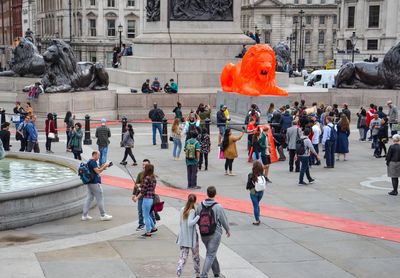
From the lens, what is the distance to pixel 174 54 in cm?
3684

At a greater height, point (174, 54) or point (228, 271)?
point (174, 54)

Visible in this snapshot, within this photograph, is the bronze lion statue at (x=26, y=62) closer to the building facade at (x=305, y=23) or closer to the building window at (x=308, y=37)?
the building facade at (x=305, y=23)

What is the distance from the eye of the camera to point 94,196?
13750mm

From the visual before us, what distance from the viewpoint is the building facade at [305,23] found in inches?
4631

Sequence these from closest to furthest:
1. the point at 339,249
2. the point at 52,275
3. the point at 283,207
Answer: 1. the point at 52,275
2. the point at 339,249
3. the point at 283,207

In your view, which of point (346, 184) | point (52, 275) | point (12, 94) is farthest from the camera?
point (12, 94)

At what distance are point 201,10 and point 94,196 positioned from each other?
24511 millimetres

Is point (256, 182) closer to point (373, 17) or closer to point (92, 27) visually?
point (373, 17)

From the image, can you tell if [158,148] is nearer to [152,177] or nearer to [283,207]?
[283,207]

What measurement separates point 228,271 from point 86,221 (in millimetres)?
3827

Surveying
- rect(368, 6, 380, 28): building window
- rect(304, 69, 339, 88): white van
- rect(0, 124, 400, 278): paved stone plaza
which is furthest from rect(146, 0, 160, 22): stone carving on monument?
rect(368, 6, 380, 28): building window

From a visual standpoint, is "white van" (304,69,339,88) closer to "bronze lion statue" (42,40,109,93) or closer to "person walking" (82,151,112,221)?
"bronze lion statue" (42,40,109,93)

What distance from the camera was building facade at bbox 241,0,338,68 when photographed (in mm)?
117625

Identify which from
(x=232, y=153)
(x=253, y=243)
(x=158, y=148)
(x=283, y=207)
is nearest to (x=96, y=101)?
(x=158, y=148)
